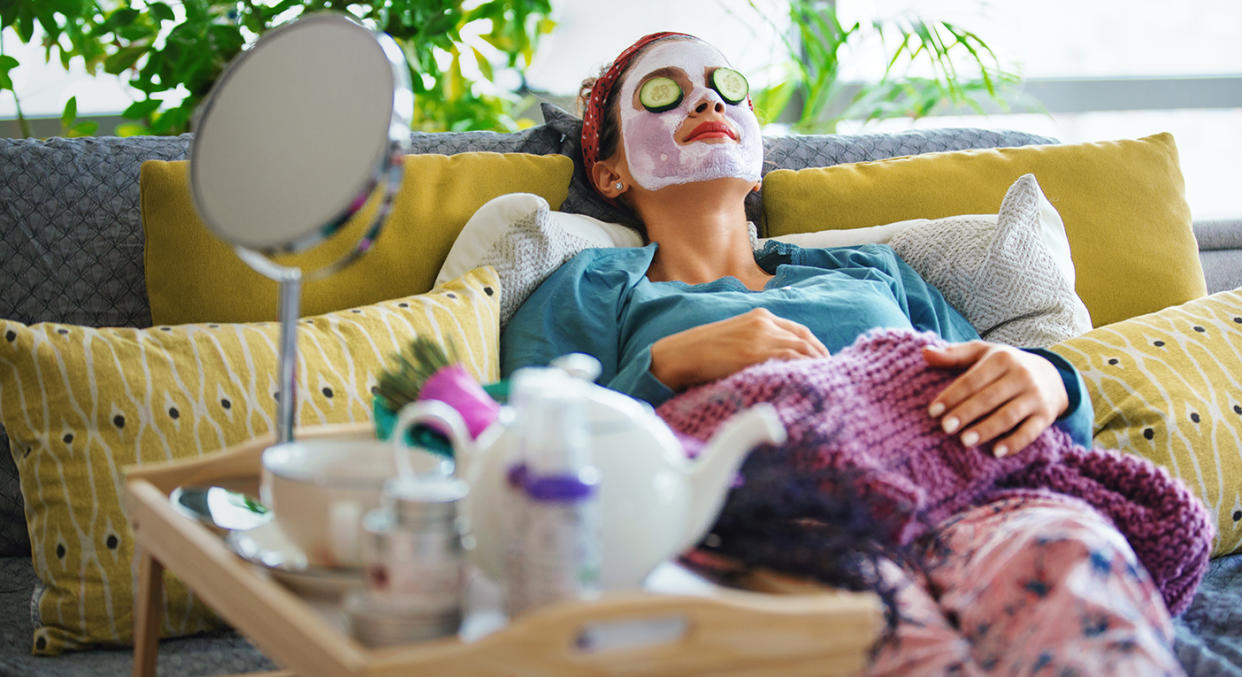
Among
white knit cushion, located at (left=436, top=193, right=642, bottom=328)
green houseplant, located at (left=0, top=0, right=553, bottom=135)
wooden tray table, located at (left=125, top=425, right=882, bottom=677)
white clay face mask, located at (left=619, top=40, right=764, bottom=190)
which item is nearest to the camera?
wooden tray table, located at (left=125, top=425, right=882, bottom=677)

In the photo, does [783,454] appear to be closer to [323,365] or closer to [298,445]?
[298,445]

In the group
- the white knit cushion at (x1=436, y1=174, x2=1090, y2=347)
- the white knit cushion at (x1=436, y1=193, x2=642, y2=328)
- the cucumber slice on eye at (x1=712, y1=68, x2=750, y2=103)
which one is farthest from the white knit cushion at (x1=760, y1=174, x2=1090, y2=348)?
the white knit cushion at (x1=436, y1=193, x2=642, y2=328)

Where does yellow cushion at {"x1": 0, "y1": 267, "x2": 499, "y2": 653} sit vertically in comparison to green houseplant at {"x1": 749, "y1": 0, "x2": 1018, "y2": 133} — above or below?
below

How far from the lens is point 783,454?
81 centimetres

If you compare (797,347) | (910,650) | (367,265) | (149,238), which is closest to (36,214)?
(149,238)

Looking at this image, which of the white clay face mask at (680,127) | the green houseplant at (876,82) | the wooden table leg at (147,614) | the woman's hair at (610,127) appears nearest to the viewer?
the wooden table leg at (147,614)

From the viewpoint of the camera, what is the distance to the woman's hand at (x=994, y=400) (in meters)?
1.05

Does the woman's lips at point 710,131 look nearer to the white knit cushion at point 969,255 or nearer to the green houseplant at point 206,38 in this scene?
the white knit cushion at point 969,255

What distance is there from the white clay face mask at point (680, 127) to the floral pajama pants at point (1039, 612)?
2.72ft

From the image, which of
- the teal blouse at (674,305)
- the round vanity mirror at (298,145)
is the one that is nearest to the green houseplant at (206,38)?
the teal blouse at (674,305)

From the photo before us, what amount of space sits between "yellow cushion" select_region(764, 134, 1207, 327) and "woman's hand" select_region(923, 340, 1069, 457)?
0.68m

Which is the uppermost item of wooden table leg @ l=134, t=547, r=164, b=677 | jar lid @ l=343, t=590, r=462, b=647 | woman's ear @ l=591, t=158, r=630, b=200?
woman's ear @ l=591, t=158, r=630, b=200

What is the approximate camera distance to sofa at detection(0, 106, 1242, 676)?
1.17 meters

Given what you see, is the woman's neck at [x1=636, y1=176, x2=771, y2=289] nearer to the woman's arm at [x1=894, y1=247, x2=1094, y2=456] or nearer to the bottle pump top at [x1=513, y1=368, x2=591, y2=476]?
the woman's arm at [x1=894, y1=247, x2=1094, y2=456]
